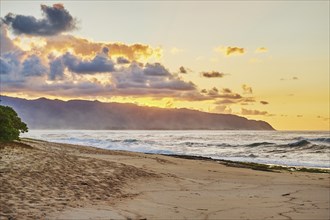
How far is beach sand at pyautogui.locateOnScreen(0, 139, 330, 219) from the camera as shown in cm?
1022

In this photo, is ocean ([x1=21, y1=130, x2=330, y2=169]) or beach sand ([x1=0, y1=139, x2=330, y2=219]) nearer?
beach sand ([x1=0, y1=139, x2=330, y2=219])

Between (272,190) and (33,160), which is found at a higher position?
(33,160)

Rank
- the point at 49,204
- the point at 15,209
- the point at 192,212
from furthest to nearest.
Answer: the point at 192,212 → the point at 49,204 → the point at 15,209

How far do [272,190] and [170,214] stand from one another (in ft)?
21.6

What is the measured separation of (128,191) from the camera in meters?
13.5

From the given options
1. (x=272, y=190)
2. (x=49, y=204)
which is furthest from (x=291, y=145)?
(x=49, y=204)

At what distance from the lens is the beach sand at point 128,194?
33.5 feet

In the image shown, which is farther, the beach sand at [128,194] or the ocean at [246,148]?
the ocean at [246,148]

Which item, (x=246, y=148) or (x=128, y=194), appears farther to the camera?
(x=246, y=148)

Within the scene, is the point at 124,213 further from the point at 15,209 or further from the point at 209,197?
the point at 209,197

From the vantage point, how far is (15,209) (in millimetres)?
9273

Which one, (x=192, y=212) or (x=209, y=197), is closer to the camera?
(x=192, y=212)

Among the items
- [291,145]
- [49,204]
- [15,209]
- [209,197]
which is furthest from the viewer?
[291,145]

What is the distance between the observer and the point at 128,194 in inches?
512
